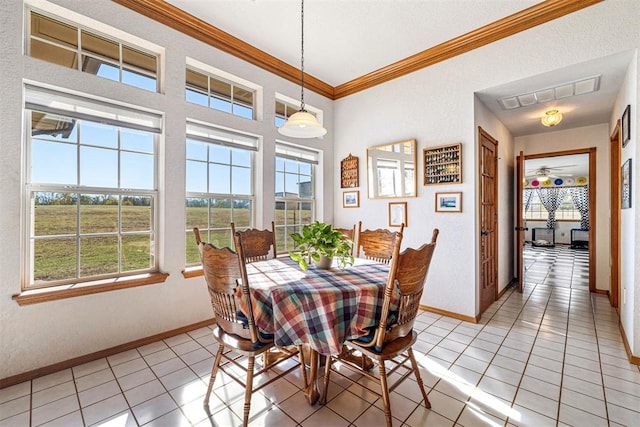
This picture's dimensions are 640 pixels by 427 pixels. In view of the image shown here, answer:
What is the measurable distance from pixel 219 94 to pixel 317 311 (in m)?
2.81

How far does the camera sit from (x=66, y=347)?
2.18m

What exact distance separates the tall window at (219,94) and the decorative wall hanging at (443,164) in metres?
2.28

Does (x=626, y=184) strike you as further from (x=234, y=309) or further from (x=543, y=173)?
(x=543, y=173)

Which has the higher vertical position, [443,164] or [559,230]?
[443,164]

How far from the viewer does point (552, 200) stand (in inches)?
410

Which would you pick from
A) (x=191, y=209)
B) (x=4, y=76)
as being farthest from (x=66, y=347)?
(x=4, y=76)

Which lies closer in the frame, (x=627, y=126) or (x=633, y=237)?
(x=633, y=237)

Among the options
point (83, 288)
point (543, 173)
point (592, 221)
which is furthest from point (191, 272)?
point (543, 173)

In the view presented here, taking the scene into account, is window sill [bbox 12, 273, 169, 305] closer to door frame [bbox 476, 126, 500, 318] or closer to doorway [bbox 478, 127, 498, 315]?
door frame [bbox 476, 126, 500, 318]

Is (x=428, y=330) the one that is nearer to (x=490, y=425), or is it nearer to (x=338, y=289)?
(x=490, y=425)

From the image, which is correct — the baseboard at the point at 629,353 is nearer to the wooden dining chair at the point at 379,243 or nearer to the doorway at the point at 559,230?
the doorway at the point at 559,230

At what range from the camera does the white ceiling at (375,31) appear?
8.46 feet

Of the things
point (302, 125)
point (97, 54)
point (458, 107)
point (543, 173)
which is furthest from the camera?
point (543, 173)

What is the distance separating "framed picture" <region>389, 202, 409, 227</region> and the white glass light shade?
1770mm
